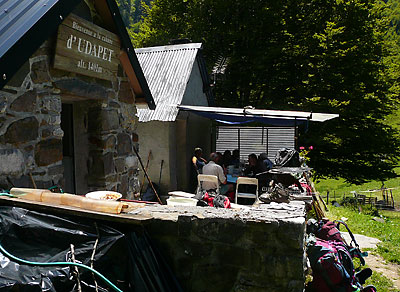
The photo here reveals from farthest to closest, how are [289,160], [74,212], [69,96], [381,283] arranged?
Answer: [289,160]
[381,283]
[69,96]
[74,212]

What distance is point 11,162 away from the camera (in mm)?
3141

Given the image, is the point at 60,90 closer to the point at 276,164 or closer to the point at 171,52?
the point at 276,164

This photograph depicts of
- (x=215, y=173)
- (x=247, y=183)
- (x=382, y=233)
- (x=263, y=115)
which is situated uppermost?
(x=263, y=115)

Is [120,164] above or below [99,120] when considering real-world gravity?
below

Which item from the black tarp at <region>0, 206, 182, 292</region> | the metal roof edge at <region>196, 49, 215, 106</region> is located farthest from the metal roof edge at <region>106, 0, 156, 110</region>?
the metal roof edge at <region>196, 49, 215, 106</region>

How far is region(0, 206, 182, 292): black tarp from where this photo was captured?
7.10 feet

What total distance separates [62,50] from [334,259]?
12.3 feet

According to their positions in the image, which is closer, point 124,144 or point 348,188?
point 124,144

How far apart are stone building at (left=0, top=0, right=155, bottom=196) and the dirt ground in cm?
422

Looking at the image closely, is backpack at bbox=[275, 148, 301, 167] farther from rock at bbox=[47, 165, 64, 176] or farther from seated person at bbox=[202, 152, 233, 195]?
rock at bbox=[47, 165, 64, 176]

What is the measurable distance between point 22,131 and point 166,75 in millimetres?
8632

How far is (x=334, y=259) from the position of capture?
3639 mm

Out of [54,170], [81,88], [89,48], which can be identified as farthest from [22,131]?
[89,48]

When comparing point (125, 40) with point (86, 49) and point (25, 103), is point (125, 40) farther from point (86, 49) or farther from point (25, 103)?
point (25, 103)
